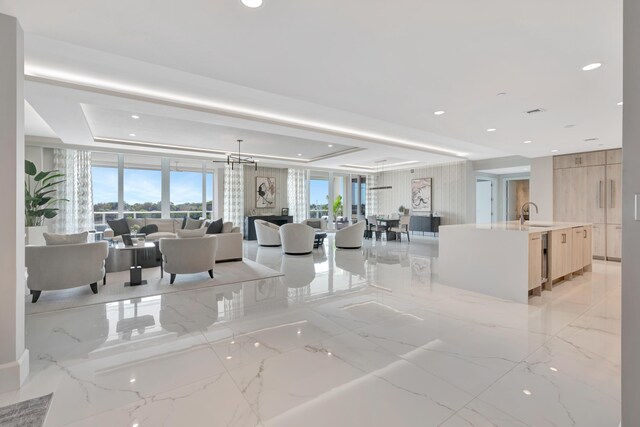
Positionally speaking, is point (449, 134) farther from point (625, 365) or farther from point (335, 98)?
point (625, 365)

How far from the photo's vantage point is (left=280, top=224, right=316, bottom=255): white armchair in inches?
297

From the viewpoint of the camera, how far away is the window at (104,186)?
335 inches

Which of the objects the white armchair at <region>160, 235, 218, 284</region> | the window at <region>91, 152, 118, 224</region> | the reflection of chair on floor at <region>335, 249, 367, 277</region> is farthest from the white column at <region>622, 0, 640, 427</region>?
the window at <region>91, 152, 118, 224</region>

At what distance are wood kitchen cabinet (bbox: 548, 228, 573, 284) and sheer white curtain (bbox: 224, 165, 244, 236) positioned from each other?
8708mm

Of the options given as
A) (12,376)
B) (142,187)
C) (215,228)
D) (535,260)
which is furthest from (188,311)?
(142,187)

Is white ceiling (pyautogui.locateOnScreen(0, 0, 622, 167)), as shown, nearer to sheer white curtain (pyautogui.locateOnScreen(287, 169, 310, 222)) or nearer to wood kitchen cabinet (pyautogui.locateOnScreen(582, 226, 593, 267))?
wood kitchen cabinet (pyautogui.locateOnScreen(582, 226, 593, 267))

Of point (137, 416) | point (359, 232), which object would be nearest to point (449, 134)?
point (359, 232)

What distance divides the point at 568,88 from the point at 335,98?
274 centimetres

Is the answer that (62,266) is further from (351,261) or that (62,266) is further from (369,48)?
(351,261)

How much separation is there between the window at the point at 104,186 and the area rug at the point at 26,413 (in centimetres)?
790

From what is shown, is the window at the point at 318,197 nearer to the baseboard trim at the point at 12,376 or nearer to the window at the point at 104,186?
the window at the point at 104,186

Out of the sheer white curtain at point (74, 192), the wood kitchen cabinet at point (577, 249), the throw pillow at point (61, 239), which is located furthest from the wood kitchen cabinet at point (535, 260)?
the sheer white curtain at point (74, 192)

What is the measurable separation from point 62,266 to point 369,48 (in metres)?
A: 4.40

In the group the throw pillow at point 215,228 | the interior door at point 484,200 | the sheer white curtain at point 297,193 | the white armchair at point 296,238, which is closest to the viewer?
the throw pillow at point 215,228
